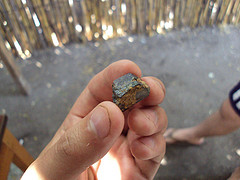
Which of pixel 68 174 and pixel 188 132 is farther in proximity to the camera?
pixel 188 132

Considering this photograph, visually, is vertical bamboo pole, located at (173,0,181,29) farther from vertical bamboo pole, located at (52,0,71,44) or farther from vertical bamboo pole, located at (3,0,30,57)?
vertical bamboo pole, located at (3,0,30,57)

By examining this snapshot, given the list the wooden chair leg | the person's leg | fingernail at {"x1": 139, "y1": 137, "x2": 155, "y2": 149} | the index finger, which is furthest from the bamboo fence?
the wooden chair leg

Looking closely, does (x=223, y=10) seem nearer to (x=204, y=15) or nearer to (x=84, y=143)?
(x=204, y=15)

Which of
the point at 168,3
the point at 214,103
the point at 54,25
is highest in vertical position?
the point at 168,3

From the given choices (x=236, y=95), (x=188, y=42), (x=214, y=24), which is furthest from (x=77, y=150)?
(x=188, y=42)

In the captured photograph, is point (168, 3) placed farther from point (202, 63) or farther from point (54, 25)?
point (54, 25)

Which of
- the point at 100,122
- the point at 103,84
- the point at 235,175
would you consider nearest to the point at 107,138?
the point at 100,122

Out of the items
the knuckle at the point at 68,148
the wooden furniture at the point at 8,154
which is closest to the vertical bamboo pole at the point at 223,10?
the knuckle at the point at 68,148
